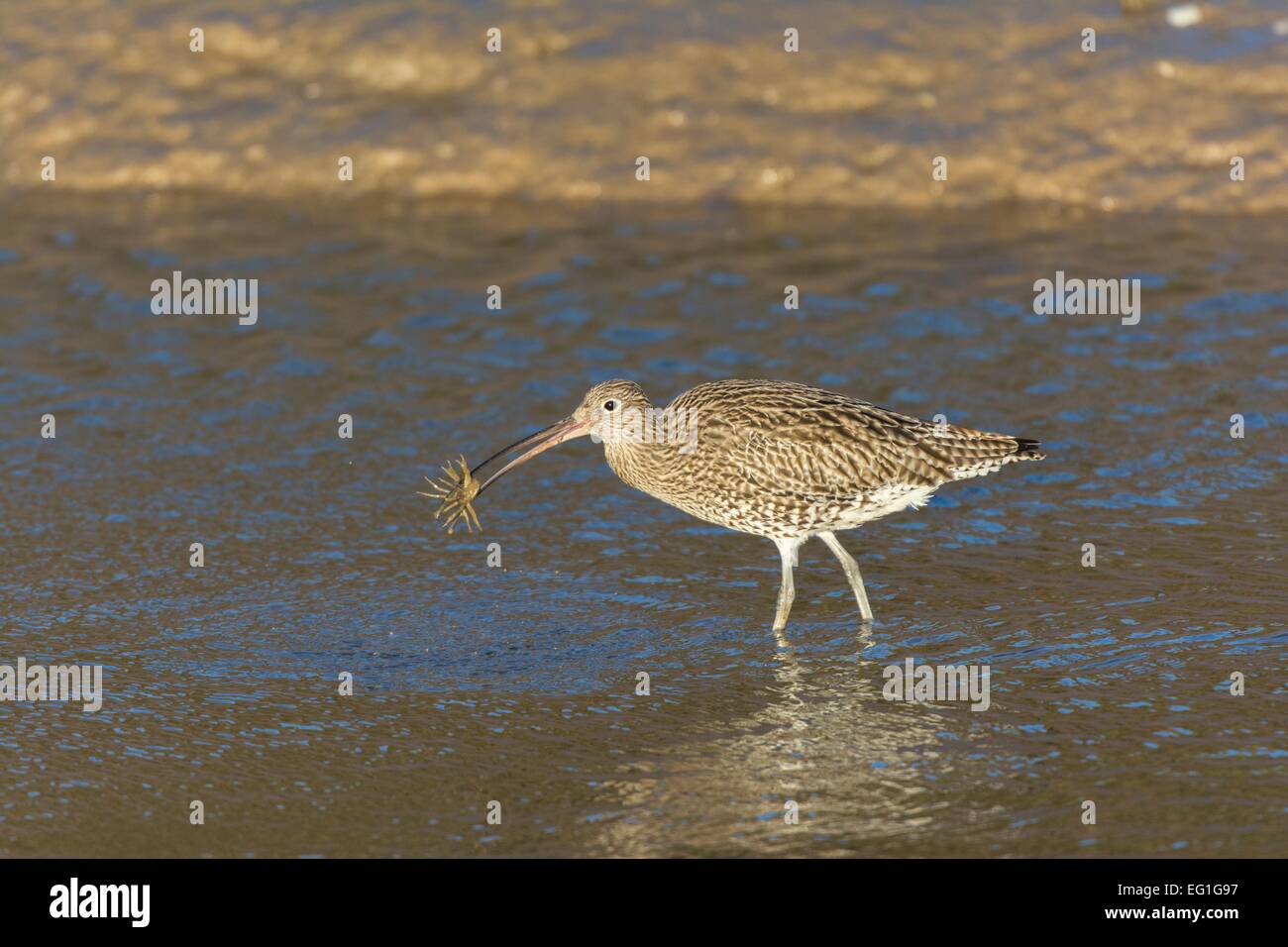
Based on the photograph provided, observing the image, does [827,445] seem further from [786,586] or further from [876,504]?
[786,586]

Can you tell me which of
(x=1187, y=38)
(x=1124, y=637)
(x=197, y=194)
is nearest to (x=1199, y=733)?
(x=1124, y=637)

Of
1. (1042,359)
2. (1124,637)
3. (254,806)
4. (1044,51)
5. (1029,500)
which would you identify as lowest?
(254,806)

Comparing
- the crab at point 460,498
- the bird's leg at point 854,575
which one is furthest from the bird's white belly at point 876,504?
the crab at point 460,498

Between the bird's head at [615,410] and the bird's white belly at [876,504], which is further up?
the bird's head at [615,410]

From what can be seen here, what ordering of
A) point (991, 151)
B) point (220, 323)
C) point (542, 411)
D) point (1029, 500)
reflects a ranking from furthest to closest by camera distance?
point (991, 151) → point (220, 323) → point (542, 411) → point (1029, 500)

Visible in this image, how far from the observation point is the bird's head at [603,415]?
974 centimetres

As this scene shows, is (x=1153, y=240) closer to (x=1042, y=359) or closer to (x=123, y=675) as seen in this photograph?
(x=1042, y=359)

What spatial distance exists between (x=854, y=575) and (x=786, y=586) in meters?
0.38

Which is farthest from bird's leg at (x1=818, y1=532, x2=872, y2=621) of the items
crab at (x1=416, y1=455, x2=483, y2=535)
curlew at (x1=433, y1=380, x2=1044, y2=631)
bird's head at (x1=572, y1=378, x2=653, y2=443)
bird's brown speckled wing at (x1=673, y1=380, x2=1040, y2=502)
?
crab at (x1=416, y1=455, x2=483, y2=535)

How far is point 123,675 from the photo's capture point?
8.89 meters

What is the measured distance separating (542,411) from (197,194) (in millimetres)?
5332

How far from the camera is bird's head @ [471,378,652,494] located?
9742 millimetres

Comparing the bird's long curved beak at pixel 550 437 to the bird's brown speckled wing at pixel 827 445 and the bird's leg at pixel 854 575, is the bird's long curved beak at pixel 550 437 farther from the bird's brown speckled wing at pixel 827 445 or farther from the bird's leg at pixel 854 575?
the bird's leg at pixel 854 575

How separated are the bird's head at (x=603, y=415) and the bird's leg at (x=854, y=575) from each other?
119 centimetres
